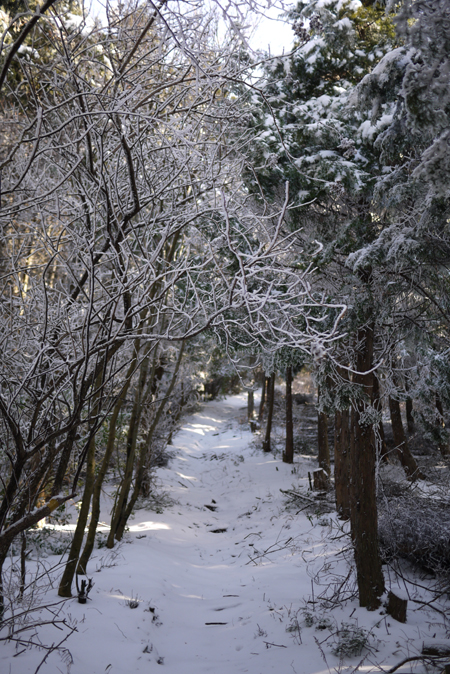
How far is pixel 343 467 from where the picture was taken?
8.09 metres

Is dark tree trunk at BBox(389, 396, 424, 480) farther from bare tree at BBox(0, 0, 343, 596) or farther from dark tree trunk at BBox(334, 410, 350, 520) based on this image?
bare tree at BBox(0, 0, 343, 596)

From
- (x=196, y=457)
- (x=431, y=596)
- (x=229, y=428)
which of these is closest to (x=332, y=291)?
(x=431, y=596)

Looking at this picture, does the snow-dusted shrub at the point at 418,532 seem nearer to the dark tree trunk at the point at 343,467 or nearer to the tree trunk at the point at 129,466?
the dark tree trunk at the point at 343,467

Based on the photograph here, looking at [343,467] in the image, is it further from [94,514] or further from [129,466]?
[94,514]

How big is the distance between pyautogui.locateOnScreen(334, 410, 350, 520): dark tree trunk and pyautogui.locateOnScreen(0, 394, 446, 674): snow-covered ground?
1.01 ft

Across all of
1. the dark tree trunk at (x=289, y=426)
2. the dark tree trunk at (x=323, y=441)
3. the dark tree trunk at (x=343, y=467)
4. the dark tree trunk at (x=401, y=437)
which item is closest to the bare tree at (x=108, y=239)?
the dark tree trunk at (x=343, y=467)

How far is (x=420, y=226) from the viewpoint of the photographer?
3988 millimetres

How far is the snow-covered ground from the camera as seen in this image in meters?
3.86

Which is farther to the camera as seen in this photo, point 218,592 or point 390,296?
point 218,592

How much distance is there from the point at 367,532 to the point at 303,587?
4.42 feet

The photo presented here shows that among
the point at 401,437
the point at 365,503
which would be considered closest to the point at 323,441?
the point at 401,437

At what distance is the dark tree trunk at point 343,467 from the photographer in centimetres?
769

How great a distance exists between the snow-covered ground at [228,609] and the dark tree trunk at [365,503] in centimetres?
27

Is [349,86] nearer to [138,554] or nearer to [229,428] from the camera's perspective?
[138,554]
